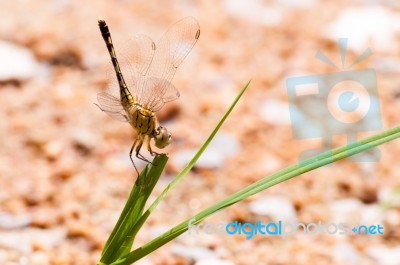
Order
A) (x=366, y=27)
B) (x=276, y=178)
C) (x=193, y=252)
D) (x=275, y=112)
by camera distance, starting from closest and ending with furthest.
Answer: (x=276, y=178), (x=193, y=252), (x=275, y=112), (x=366, y=27)

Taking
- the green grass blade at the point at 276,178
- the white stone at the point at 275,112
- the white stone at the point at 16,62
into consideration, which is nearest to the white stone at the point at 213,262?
the green grass blade at the point at 276,178

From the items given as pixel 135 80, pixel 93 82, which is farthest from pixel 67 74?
pixel 135 80

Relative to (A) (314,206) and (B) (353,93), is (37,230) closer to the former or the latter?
(A) (314,206)

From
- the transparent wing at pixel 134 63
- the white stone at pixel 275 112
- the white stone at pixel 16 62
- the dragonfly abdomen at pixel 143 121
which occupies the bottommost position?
the dragonfly abdomen at pixel 143 121

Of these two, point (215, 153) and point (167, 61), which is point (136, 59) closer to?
point (167, 61)

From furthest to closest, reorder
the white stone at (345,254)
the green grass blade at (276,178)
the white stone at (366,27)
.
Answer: the white stone at (366,27) < the white stone at (345,254) < the green grass blade at (276,178)

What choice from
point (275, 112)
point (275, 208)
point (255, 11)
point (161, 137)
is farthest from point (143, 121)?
point (255, 11)

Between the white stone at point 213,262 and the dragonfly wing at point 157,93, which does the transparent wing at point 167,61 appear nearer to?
the dragonfly wing at point 157,93
